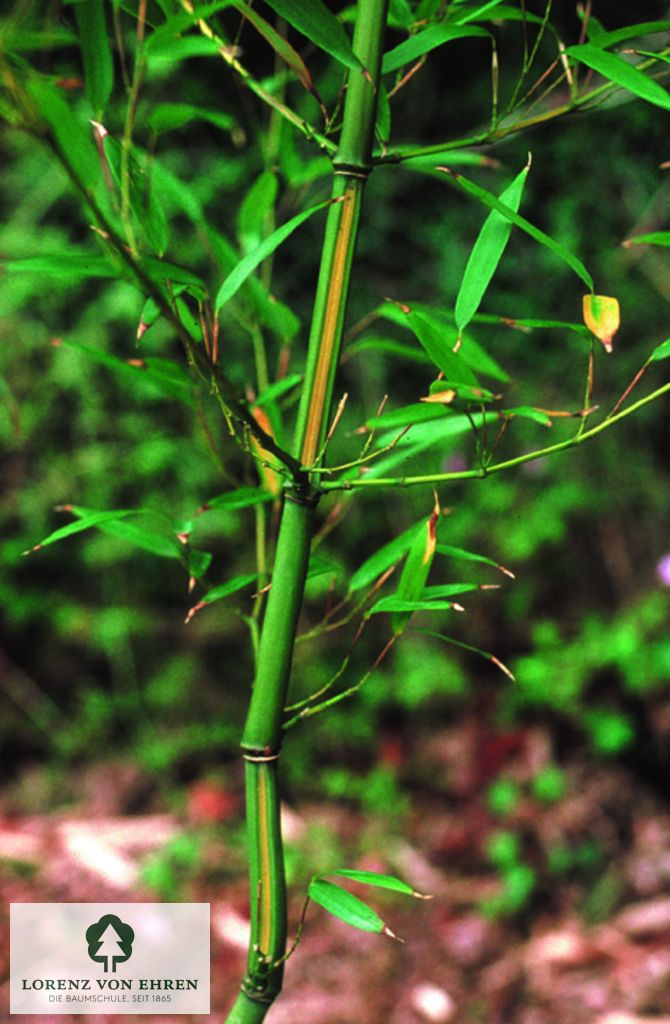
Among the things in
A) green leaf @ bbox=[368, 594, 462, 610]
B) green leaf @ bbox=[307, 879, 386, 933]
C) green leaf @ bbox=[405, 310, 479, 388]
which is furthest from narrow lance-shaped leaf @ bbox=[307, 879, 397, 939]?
green leaf @ bbox=[405, 310, 479, 388]

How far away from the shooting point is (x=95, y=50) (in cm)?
40

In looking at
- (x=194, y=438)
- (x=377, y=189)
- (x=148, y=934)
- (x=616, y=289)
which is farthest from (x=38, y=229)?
(x=148, y=934)

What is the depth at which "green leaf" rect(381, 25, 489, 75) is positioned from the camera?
16.6 inches

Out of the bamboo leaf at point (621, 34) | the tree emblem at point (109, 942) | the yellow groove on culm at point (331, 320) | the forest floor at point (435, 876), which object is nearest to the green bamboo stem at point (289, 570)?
the yellow groove on culm at point (331, 320)

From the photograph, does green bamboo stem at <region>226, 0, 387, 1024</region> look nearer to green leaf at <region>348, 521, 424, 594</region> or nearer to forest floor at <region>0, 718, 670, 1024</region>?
green leaf at <region>348, 521, 424, 594</region>

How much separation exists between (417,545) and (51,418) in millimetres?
1282

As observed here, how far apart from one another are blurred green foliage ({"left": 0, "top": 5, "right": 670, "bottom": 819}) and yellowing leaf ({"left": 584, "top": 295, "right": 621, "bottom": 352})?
1158 mm

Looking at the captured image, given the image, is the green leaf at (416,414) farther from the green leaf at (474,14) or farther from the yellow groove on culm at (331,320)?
the green leaf at (474,14)

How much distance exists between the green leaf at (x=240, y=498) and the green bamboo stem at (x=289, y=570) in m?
0.04

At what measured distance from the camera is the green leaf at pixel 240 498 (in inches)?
18.9

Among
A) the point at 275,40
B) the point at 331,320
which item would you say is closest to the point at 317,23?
the point at 275,40

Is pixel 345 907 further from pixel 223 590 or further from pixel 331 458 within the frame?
pixel 331 458

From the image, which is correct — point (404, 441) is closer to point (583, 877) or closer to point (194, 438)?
point (583, 877)

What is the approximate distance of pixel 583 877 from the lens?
1.29 meters
